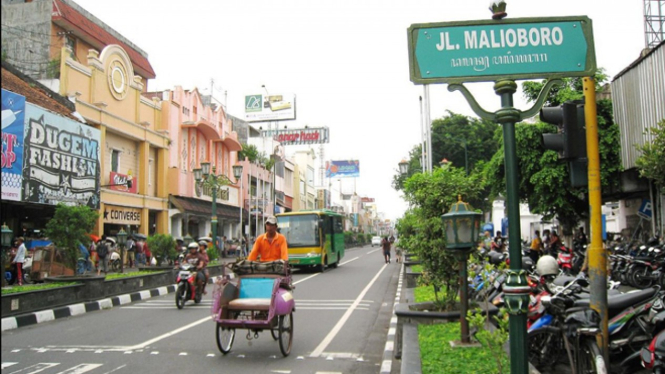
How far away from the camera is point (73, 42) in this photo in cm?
2761

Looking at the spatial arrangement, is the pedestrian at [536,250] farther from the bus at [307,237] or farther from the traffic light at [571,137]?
the traffic light at [571,137]

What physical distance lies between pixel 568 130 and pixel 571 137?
0.06 meters

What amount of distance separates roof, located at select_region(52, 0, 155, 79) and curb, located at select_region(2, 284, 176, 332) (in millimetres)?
16745

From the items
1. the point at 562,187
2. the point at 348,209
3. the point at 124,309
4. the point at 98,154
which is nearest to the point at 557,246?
the point at 562,187

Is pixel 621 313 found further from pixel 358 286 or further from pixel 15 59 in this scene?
pixel 15 59

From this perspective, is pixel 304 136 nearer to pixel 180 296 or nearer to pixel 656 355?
pixel 180 296

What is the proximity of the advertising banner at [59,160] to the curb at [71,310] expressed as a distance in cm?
768

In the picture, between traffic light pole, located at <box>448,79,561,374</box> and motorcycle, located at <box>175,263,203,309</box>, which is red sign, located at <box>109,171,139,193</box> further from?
traffic light pole, located at <box>448,79,561,374</box>

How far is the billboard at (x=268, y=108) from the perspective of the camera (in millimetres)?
59594

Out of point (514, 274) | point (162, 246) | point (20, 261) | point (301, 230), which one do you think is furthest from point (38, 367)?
point (301, 230)

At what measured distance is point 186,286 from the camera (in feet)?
41.9

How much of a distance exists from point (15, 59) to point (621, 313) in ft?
94.1

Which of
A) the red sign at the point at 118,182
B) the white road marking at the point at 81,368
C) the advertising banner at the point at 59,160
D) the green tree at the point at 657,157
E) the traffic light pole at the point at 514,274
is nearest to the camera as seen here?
the traffic light pole at the point at 514,274

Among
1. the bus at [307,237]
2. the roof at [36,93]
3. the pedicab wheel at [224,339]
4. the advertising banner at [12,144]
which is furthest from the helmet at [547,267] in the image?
the roof at [36,93]
